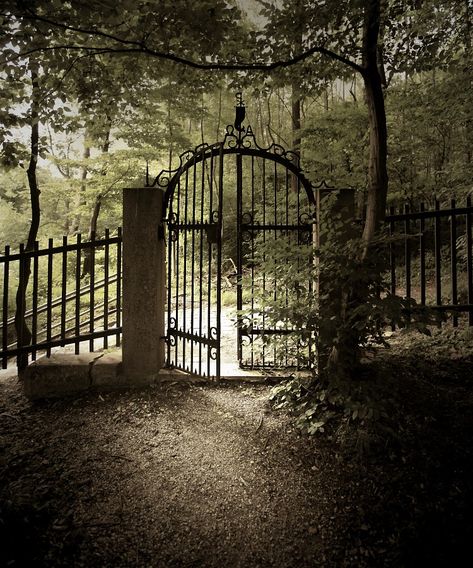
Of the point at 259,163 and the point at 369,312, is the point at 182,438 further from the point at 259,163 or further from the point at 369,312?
the point at 259,163

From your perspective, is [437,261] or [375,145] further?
[437,261]

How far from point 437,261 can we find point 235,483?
3713 millimetres

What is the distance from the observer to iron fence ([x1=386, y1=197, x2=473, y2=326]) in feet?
14.9

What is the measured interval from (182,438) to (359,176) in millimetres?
6953

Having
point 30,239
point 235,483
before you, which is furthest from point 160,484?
point 30,239

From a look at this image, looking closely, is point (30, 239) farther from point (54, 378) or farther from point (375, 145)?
point (375, 145)

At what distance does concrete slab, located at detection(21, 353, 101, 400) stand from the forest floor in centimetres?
23

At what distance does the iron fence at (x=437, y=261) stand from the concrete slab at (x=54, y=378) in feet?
12.1

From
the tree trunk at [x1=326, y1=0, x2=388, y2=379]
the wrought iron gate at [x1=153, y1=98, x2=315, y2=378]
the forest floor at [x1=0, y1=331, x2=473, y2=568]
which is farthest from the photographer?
the wrought iron gate at [x1=153, y1=98, x2=315, y2=378]

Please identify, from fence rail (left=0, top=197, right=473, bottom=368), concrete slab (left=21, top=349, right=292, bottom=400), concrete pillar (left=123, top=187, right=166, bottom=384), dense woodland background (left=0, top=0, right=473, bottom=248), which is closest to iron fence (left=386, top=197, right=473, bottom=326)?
fence rail (left=0, top=197, right=473, bottom=368)

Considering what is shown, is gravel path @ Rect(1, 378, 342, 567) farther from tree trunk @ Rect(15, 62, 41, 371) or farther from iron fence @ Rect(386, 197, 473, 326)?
iron fence @ Rect(386, 197, 473, 326)

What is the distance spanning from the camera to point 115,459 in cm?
311

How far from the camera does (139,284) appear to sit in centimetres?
435

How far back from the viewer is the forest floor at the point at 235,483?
2215 mm
